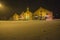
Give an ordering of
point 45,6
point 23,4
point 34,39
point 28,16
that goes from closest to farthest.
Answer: point 34,39
point 28,16
point 45,6
point 23,4

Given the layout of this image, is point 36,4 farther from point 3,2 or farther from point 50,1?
point 3,2

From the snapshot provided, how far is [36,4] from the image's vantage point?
1472 millimetres

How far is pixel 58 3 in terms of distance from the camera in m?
1.44

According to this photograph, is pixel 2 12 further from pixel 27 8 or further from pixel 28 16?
pixel 28 16

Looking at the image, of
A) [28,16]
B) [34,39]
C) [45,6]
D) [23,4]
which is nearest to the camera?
[34,39]

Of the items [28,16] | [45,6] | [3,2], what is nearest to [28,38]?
[28,16]

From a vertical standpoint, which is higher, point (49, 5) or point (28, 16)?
point (49, 5)

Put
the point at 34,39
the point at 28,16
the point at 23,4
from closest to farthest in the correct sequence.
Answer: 1. the point at 34,39
2. the point at 28,16
3. the point at 23,4

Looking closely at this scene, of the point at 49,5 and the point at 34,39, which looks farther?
the point at 49,5

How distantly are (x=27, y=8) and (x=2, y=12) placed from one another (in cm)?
29

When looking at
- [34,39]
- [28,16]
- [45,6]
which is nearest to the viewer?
[34,39]

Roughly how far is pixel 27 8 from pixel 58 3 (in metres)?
0.36

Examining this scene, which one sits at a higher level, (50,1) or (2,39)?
(50,1)

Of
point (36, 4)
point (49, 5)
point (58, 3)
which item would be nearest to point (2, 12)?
point (36, 4)
